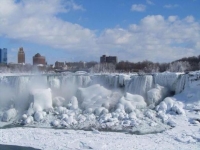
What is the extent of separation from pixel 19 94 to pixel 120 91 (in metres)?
9.15

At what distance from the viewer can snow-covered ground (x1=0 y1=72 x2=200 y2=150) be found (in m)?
18.4

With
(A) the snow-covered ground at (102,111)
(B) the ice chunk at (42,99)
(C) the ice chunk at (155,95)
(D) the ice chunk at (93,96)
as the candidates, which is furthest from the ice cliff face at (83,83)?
(B) the ice chunk at (42,99)

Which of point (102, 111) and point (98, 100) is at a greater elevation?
point (98, 100)

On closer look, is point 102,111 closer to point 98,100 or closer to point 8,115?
point 98,100

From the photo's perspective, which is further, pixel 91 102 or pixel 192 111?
pixel 91 102

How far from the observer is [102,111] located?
24125 mm

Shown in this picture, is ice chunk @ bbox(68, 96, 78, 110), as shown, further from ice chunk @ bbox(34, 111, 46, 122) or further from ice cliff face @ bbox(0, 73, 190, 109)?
ice chunk @ bbox(34, 111, 46, 122)

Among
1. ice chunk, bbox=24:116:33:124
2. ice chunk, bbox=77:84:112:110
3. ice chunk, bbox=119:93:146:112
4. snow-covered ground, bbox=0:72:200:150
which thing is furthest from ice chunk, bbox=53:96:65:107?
ice chunk, bbox=119:93:146:112

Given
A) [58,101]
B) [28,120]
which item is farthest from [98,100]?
[28,120]

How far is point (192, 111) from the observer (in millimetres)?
23766

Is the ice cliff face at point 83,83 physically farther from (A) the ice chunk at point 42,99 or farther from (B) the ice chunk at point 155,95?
(A) the ice chunk at point 42,99

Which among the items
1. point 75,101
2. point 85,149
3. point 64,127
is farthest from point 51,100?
point 85,149

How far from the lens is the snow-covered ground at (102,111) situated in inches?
725

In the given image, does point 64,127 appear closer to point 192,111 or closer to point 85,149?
point 85,149
